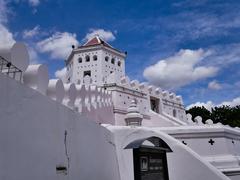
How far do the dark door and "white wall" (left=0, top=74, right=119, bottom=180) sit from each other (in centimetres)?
89

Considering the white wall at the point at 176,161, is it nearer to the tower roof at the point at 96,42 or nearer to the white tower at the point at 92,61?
the white tower at the point at 92,61

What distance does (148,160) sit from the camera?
4.89 metres

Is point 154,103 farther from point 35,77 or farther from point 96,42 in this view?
point 35,77

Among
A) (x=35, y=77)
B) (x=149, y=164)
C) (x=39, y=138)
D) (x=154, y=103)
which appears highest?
(x=154, y=103)

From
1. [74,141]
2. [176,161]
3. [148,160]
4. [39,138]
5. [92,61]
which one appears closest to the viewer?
[39,138]

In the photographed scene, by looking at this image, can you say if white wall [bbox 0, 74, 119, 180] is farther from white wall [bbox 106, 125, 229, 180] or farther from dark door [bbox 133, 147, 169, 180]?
white wall [bbox 106, 125, 229, 180]

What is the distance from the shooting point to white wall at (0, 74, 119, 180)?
108 inches

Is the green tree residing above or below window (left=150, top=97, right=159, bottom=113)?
above

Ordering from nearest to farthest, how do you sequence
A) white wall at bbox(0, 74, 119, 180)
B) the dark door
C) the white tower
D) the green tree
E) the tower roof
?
white wall at bbox(0, 74, 119, 180) < the dark door < the white tower < the tower roof < the green tree

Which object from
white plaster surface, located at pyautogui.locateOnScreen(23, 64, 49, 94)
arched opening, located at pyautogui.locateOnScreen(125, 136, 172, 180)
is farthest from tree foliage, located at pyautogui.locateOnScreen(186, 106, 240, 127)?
white plaster surface, located at pyautogui.locateOnScreen(23, 64, 49, 94)

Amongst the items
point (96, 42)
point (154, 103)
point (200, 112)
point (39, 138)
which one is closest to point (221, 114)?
point (200, 112)

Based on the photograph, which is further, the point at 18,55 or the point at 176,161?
the point at 176,161

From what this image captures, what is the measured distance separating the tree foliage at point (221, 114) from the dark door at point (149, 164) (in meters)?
26.7

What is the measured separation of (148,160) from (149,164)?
0.27 feet
